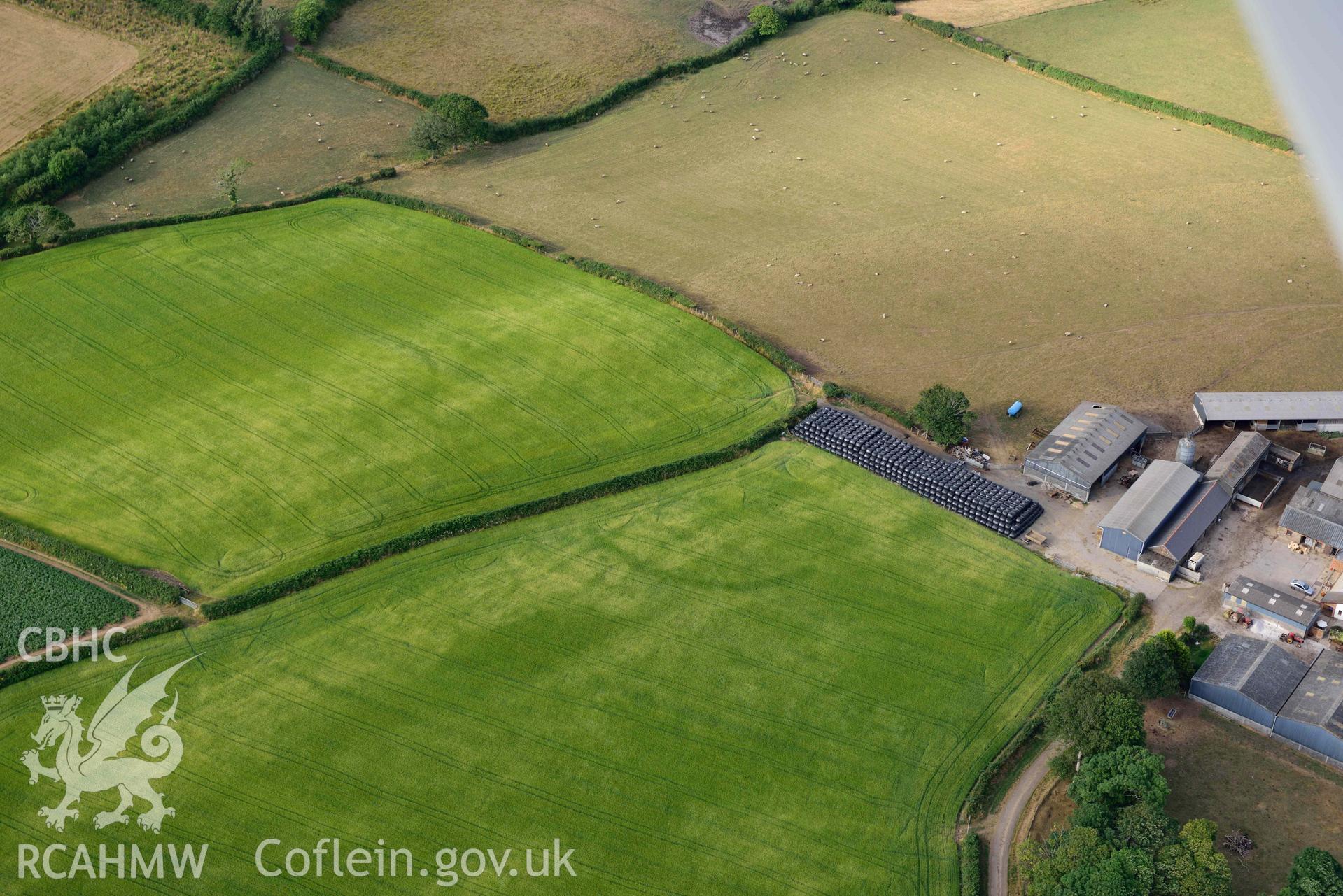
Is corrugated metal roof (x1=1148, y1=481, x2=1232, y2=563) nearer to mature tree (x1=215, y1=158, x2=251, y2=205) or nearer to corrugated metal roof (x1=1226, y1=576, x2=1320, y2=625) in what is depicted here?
corrugated metal roof (x1=1226, y1=576, x2=1320, y2=625)

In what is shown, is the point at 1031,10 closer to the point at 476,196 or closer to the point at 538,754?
the point at 476,196

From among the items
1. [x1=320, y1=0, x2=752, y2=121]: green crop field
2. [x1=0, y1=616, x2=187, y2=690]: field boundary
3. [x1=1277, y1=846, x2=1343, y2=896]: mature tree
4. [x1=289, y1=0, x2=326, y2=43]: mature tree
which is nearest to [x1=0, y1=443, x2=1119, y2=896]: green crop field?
[x1=0, y1=616, x2=187, y2=690]: field boundary

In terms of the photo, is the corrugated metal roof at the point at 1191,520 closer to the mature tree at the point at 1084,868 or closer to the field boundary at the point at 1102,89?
the mature tree at the point at 1084,868

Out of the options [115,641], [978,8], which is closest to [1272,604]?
[115,641]

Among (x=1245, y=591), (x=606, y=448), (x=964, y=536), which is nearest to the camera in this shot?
Result: (x=1245, y=591)

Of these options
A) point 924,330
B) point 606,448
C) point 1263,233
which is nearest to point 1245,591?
point 924,330
